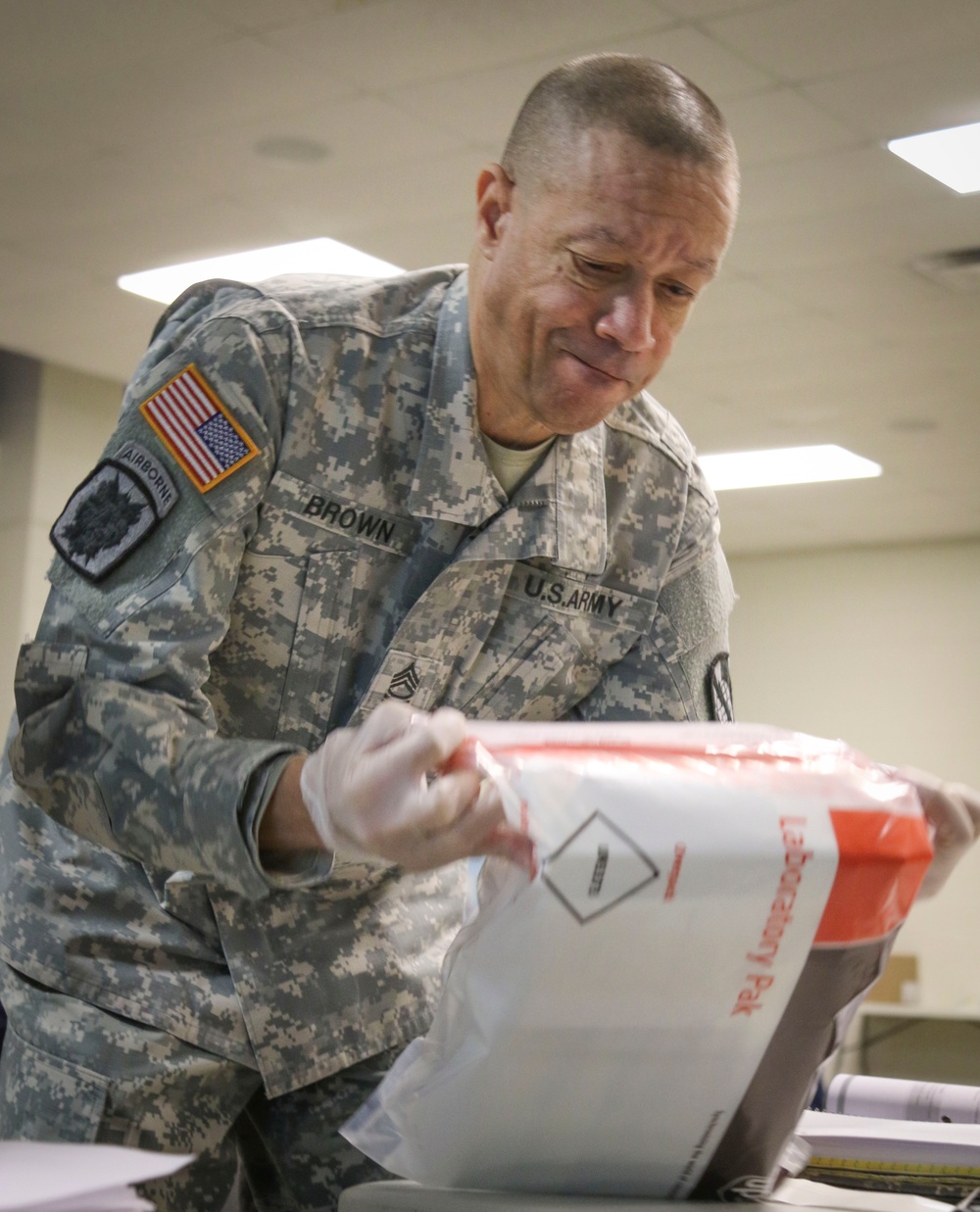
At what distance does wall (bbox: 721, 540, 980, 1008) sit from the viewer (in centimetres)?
943

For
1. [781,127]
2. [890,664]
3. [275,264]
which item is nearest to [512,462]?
[781,127]

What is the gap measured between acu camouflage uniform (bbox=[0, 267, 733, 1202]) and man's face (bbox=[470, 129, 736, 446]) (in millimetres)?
92

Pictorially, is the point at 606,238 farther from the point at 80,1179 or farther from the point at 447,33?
the point at 447,33

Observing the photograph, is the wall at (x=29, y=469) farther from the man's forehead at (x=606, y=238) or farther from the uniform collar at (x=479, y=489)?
the man's forehead at (x=606, y=238)

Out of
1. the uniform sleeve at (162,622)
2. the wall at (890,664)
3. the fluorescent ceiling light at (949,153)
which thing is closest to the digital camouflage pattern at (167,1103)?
the uniform sleeve at (162,622)

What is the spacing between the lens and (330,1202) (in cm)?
122

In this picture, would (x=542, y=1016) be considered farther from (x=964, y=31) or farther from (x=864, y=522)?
(x=864, y=522)

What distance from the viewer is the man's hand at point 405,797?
0.75 m

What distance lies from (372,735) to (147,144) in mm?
4033

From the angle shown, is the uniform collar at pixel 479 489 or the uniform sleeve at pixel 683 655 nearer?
the uniform collar at pixel 479 489

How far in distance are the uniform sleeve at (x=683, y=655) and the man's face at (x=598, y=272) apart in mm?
243

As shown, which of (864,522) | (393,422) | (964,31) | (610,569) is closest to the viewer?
(393,422)

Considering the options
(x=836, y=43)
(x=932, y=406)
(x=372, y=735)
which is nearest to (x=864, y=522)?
(x=932, y=406)

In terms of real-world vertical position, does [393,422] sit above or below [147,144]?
below
